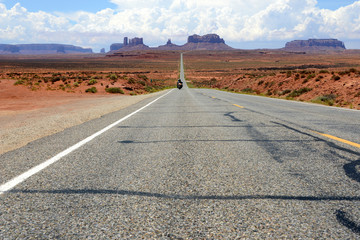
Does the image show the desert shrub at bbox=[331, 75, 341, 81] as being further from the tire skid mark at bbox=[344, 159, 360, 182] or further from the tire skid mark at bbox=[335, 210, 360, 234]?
the tire skid mark at bbox=[335, 210, 360, 234]

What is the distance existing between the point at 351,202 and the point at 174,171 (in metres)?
2.14

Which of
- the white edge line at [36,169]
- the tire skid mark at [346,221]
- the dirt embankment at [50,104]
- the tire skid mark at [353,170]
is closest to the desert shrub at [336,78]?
the dirt embankment at [50,104]

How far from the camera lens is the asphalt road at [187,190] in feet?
8.07

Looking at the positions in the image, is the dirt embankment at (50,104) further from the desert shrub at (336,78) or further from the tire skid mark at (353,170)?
the desert shrub at (336,78)

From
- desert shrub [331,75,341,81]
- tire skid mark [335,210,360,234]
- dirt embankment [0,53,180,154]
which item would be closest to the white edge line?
dirt embankment [0,53,180,154]

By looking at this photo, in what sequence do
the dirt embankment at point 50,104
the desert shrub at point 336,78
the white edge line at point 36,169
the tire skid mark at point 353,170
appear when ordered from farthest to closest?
the desert shrub at point 336,78 → the dirt embankment at point 50,104 → the tire skid mark at point 353,170 → the white edge line at point 36,169

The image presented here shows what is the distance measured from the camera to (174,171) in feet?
13.3

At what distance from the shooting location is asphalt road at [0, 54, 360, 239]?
246 centimetres

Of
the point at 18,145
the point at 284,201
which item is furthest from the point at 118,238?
the point at 18,145

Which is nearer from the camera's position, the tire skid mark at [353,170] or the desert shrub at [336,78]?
the tire skid mark at [353,170]

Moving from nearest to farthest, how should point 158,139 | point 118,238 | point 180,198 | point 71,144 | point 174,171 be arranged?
point 118,238 → point 180,198 → point 174,171 → point 71,144 → point 158,139

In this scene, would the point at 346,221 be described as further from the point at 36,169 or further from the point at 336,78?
the point at 336,78

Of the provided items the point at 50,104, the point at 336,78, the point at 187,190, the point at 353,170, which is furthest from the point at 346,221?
the point at 336,78

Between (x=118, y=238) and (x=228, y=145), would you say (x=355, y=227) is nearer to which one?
(x=118, y=238)
